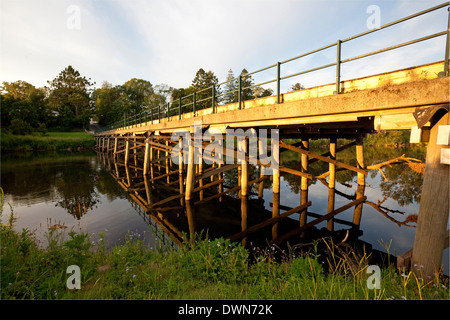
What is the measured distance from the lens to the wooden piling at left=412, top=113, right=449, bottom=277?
266 cm

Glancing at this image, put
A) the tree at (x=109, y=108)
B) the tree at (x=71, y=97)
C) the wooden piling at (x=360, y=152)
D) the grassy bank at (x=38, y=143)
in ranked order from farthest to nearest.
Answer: the tree at (x=109, y=108), the tree at (x=71, y=97), the grassy bank at (x=38, y=143), the wooden piling at (x=360, y=152)

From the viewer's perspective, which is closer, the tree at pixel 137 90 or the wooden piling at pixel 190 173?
the wooden piling at pixel 190 173

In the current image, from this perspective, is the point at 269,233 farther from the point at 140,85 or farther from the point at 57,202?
the point at 140,85

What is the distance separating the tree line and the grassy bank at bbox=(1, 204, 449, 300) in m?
29.3

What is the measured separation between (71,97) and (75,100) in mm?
1865

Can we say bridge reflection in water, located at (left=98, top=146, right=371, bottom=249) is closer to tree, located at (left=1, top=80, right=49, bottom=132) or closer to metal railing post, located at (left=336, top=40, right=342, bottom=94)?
metal railing post, located at (left=336, top=40, right=342, bottom=94)

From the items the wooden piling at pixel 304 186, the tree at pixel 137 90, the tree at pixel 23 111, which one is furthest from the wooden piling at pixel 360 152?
the tree at pixel 137 90

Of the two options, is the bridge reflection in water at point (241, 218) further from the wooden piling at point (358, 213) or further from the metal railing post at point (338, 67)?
the metal railing post at point (338, 67)

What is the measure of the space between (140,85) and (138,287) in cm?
8783

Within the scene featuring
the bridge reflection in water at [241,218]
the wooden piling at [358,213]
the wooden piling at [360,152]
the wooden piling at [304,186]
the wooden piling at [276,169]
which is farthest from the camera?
the wooden piling at [360,152]

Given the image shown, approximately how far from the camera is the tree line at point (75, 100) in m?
36.0

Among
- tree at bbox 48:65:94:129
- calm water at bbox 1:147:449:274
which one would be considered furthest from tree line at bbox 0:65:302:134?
calm water at bbox 1:147:449:274

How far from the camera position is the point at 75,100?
183ft

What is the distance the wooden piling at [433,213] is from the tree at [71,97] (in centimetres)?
6048
